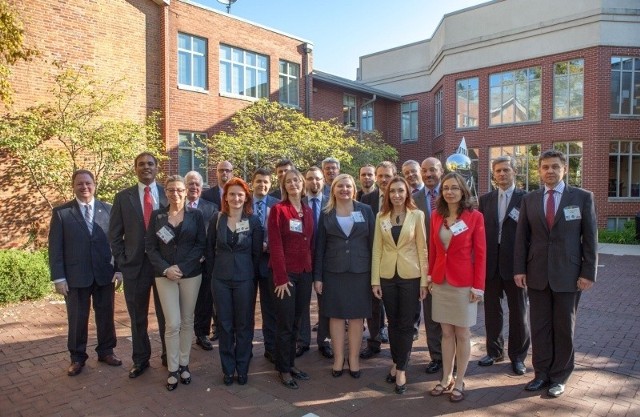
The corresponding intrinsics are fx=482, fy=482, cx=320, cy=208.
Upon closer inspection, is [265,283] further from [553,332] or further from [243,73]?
[243,73]

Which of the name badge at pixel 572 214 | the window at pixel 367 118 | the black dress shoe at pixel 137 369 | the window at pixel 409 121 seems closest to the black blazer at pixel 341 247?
the name badge at pixel 572 214

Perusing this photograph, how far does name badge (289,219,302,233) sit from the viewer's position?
4.59 meters

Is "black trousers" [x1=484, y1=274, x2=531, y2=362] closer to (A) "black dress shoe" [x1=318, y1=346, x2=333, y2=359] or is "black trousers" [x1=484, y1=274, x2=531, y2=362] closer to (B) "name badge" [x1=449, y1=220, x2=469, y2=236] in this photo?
(B) "name badge" [x1=449, y1=220, x2=469, y2=236]

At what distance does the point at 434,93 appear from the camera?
2553 cm

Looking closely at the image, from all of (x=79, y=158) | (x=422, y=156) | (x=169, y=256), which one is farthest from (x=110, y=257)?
(x=422, y=156)

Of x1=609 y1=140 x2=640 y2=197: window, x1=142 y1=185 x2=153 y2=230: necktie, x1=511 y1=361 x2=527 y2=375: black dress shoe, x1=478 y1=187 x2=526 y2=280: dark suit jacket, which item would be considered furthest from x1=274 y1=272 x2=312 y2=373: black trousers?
x1=609 y1=140 x2=640 y2=197: window

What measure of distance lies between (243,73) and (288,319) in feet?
46.8

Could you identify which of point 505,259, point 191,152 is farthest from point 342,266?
point 191,152

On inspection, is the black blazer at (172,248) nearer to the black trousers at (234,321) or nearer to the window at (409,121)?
the black trousers at (234,321)

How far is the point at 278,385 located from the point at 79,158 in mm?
9496

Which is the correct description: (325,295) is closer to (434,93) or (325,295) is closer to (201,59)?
(201,59)

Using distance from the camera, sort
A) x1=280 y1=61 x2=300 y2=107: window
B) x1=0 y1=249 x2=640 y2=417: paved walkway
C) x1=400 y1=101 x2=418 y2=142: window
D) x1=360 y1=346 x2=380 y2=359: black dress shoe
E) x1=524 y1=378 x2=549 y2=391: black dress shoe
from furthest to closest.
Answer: x1=400 y1=101 x2=418 y2=142: window
x1=280 y1=61 x2=300 y2=107: window
x1=360 y1=346 x2=380 y2=359: black dress shoe
x1=524 y1=378 x2=549 y2=391: black dress shoe
x1=0 y1=249 x2=640 y2=417: paved walkway

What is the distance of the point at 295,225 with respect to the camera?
460cm

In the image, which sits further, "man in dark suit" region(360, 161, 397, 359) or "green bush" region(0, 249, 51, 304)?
"green bush" region(0, 249, 51, 304)
